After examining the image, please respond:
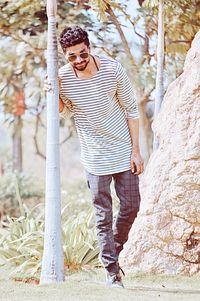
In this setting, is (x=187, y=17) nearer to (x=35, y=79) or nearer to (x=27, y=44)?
(x=27, y=44)

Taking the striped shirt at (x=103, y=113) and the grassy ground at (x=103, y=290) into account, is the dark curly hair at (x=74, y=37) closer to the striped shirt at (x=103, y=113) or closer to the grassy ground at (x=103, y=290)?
the striped shirt at (x=103, y=113)

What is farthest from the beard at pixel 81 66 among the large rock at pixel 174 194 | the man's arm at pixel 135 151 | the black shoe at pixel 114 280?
the black shoe at pixel 114 280

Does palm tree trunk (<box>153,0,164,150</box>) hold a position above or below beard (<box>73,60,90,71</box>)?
below

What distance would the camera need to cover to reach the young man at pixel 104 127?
5176 mm

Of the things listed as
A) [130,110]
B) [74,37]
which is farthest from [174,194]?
[74,37]

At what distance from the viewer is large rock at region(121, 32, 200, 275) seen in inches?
230

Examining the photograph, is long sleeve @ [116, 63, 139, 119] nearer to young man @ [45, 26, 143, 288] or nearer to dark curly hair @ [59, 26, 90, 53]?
young man @ [45, 26, 143, 288]

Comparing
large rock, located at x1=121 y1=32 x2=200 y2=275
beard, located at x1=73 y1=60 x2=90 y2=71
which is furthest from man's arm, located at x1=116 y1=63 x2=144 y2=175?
large rock, located at x1=121 y1=32 x2=200 y2=275

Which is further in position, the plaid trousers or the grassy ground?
the plaid trousers

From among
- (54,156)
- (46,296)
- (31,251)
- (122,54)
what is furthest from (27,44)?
(46,296)

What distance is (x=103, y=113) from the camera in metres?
5.19

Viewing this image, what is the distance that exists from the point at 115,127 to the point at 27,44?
477cm

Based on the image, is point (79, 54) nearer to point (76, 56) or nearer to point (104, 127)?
point (76, 56)

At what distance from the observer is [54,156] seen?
5445 millimetres
